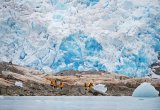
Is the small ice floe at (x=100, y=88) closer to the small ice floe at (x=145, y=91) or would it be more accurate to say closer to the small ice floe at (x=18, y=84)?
the small ice floe at (x=145, y=91)

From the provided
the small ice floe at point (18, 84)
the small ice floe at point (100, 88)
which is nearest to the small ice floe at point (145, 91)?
the small ice floe at point (100, 88)

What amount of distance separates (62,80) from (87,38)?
7393 millimetres

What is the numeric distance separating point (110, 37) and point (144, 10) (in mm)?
7535

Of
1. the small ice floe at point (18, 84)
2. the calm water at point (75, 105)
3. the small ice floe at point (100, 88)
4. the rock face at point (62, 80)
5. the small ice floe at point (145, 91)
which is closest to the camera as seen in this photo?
the calm water at point (75, 105)

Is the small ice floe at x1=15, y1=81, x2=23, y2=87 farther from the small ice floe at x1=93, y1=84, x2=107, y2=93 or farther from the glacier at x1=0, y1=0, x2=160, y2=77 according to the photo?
the glacier at x1=0, y1=0, x2=160, y2=77

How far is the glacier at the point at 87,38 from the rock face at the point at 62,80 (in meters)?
1.28

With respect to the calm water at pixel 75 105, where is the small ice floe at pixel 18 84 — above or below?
below

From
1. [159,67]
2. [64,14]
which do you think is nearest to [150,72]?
[159,67]

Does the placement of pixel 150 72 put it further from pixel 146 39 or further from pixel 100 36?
pixel 100 36

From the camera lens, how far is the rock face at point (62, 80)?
5434 cm

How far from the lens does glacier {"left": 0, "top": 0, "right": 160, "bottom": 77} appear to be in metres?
63.8

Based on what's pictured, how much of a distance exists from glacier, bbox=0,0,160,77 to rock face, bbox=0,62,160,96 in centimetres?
128

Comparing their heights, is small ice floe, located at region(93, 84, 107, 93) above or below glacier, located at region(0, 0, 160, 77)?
below

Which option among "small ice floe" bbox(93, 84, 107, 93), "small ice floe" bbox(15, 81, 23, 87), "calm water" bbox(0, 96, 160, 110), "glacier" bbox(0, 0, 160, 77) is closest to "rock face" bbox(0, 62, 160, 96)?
"small ice floe" bbox(15, 81, 23, 87)
